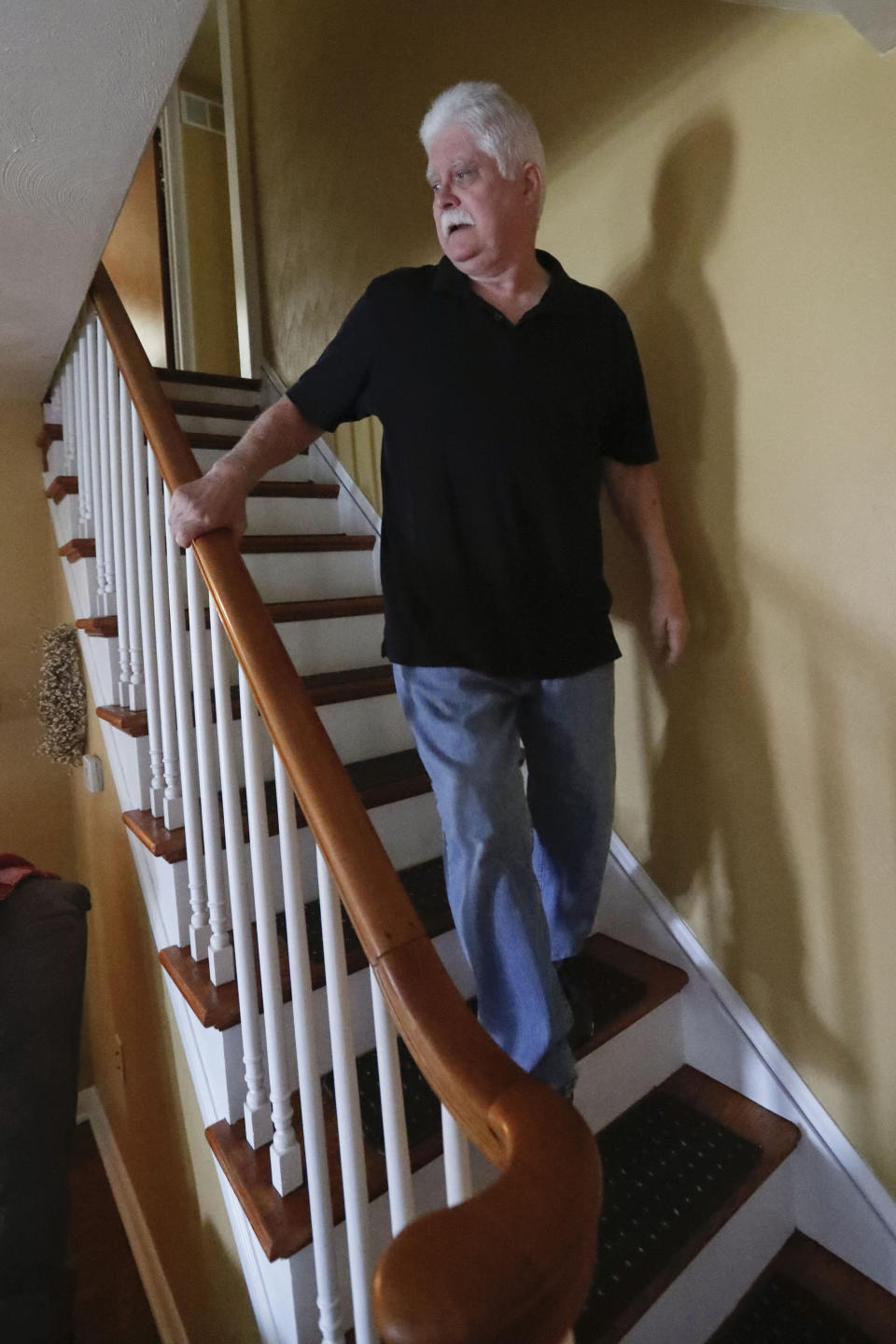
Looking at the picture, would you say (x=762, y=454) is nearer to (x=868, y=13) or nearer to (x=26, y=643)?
(x=868, y=13)

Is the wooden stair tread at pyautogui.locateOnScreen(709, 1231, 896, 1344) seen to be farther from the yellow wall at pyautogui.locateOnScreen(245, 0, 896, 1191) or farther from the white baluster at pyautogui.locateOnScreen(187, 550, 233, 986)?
the white baluster at pyautogui.locateOnScreen(187, 550, 233, 986)

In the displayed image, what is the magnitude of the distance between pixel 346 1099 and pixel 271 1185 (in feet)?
1.33

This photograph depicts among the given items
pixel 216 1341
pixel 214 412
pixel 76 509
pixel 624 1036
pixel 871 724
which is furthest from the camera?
pixel 214 412

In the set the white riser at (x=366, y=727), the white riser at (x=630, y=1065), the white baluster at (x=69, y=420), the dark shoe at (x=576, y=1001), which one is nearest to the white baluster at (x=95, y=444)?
the white baluster at (x=69, y=420)

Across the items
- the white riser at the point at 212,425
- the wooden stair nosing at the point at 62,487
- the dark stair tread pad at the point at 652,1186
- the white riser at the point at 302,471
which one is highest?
the white riser at the point at 212,425

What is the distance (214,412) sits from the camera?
246cm

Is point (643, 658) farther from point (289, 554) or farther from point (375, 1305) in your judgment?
point (375, 1305)

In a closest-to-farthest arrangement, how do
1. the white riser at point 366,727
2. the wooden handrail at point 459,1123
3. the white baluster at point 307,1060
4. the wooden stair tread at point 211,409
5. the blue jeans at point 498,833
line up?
the wooden handrail at point 459,1123
the white baluster at point 307,1060
the blue jeans at point 498,833
the white riser at point 366,727
the wooden stair tread at point 211,409

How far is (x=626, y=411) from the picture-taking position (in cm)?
119

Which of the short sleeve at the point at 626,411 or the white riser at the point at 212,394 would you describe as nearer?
the short sleeve at the point at 626,411

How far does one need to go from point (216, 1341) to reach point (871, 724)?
65.4 inches

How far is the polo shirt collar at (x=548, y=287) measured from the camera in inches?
42.3

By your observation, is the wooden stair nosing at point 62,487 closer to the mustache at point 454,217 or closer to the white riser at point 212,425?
the white riser at point 212,425

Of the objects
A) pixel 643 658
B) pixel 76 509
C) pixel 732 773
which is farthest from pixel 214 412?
pixel 732 773
